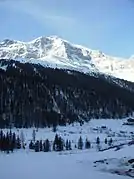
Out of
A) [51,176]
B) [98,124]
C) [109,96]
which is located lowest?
[51,176]

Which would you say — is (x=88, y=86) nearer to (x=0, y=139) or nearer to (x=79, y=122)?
(x=79, y=122)

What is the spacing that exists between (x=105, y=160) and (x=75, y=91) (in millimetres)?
97868

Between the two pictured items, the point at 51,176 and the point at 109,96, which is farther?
the point at 109,96

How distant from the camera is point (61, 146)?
2544 inches

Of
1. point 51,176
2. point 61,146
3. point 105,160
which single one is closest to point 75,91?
point 61,146

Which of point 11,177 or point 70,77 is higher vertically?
point 70,77

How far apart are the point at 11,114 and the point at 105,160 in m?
70.0

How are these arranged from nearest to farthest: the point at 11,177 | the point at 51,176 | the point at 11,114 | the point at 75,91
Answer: the point at 11,177 < the point at 51,176 < the point at 11,114 < the point at 75,91

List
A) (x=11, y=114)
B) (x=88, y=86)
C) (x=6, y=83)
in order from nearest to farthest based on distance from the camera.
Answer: (x=11, y=114) → (x=6, y=83) → (x=88, y=86)

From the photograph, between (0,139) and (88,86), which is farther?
(88,86)

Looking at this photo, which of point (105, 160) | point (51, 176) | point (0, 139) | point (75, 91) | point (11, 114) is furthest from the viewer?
point (75, 91)

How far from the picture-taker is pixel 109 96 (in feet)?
484

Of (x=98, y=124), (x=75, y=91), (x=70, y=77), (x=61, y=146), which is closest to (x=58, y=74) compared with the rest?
(x=70, y=77)

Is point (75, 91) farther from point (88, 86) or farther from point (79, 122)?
point (79, 122)
